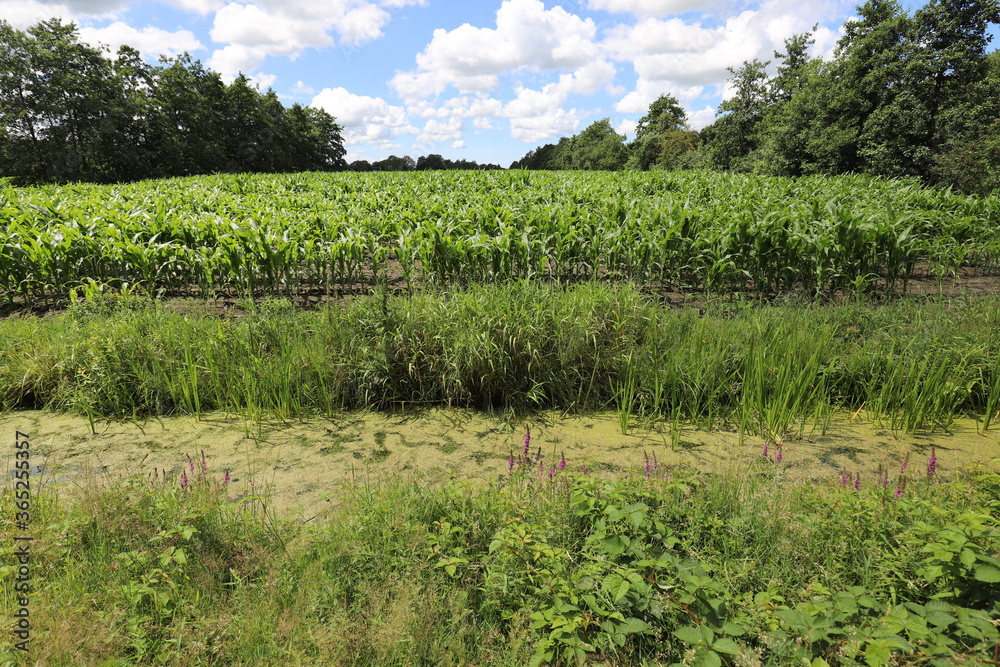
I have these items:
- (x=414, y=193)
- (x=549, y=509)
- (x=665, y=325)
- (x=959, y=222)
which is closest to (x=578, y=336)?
(x=665, y=325)

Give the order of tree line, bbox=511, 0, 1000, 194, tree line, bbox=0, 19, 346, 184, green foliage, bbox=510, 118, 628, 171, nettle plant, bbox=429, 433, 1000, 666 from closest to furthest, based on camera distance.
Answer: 1. nettle plant, bbox=429, 433, 1000, 666
2. tree line, bbox=511, 0, 1000, 194
3. tree line, bbox=0, 19, 346, 184
4. green foliage, bbox=510, 118, 628, 171

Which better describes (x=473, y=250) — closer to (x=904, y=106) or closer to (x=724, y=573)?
(x=724, y=573)

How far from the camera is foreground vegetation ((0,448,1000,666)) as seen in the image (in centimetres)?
156

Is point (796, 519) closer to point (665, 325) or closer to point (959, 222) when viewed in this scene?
point (665, 325)

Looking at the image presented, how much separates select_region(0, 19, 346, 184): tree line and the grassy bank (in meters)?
32.1

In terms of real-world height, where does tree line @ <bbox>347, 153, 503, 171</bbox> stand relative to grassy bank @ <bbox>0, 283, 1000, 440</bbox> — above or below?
above

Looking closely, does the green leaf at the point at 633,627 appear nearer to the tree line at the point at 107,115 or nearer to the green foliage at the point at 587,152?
the tree line at the point at 107,115

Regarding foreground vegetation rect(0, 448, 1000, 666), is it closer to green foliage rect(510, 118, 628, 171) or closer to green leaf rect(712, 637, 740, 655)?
green leaf rect(712, 637, 740, 655)

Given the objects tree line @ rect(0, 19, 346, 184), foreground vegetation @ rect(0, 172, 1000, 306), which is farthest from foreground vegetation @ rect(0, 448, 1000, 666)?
tree line @ rect(0, 19, 346, 184)

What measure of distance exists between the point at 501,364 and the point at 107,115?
Result: 4394cm

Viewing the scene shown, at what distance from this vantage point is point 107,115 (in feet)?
111

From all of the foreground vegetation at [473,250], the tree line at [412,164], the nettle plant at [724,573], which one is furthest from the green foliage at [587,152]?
the nettle plant at [724,573]

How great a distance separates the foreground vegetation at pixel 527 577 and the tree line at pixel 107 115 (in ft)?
113

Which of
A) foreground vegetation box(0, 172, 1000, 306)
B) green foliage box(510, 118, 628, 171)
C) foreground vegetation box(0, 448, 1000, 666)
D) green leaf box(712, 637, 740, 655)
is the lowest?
foreground vegetation box(0, 448, 1000, 666)
